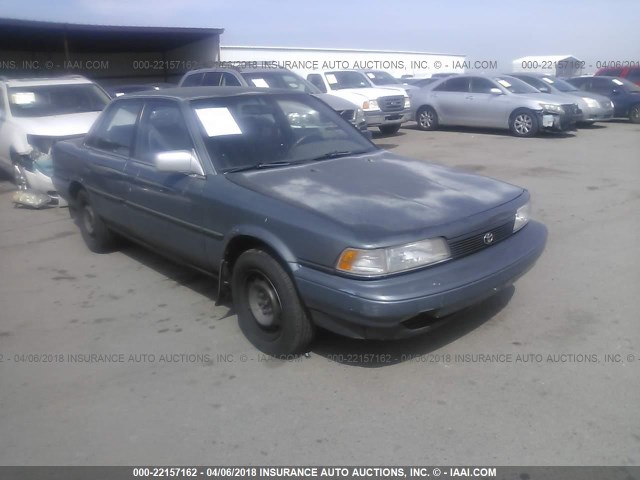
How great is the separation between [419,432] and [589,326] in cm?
172

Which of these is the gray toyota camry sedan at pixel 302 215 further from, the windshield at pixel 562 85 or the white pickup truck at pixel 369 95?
the windshield at pixel 562 85

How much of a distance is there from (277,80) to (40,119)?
4.65 metres

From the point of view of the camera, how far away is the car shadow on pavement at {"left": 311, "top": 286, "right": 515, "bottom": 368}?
3.66 meters

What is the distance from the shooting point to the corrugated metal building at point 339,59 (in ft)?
71.3

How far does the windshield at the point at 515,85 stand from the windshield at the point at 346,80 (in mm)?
3204

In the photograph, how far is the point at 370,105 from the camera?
526 inches

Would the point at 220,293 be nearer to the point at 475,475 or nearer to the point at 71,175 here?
the point at 475,475

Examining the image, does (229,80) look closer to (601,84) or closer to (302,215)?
(302,215)

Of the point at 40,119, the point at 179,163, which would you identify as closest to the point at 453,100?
the point at 40,119

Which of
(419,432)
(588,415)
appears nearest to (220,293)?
(419,432)

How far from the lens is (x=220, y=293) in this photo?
4066 millimetres

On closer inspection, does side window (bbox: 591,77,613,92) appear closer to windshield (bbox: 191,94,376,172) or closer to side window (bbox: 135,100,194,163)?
windshield (bbox: 191,94,376,172)

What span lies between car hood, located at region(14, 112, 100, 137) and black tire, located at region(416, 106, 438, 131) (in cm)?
905

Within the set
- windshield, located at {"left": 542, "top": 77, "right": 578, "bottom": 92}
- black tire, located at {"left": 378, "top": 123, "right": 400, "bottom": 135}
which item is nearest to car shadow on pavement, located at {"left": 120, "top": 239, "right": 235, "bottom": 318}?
black tire, located at {"left": 378, "top": 123, "right": 400, "bottom": 135}
